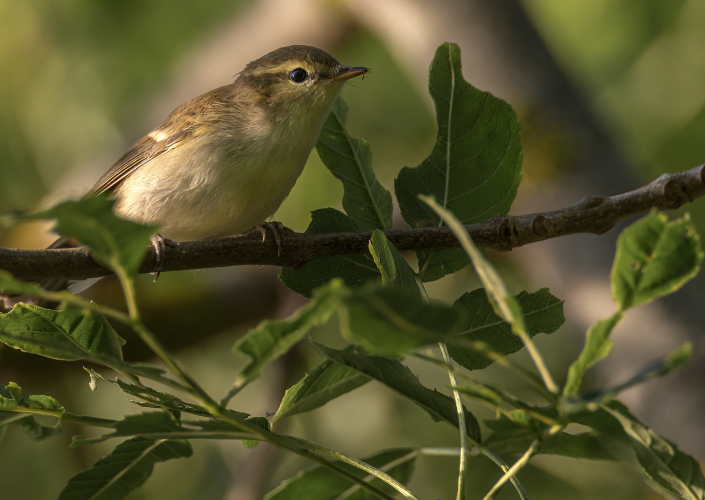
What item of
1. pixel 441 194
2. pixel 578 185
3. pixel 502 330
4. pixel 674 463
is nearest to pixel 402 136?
pixel 578 185

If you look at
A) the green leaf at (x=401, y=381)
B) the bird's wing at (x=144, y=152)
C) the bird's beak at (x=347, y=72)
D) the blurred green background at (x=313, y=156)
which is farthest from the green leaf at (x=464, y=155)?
the blurred green background at (x=313, y=156)

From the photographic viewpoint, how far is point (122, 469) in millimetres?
1104

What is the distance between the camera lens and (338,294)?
1.92ft

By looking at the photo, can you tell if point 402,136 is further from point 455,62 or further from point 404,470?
point 404,470

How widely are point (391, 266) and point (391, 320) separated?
0.43 m

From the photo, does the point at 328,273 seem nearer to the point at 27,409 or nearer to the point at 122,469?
the point at 122,469

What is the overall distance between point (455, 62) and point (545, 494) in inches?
114

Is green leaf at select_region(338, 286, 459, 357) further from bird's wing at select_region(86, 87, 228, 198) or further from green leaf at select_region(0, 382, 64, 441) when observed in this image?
bird's wing at select_region(86, 87, 228, 198)

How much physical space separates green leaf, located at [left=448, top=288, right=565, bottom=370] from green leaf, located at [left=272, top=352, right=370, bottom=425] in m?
0.27

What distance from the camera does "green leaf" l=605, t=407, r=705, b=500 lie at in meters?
0.83

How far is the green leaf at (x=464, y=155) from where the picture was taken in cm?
144

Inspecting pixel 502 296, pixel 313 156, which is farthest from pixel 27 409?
pixel 313 156

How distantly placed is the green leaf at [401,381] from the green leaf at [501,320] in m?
0.19

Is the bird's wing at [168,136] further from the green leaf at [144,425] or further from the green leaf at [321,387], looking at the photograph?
the green leaf at [144,425]
